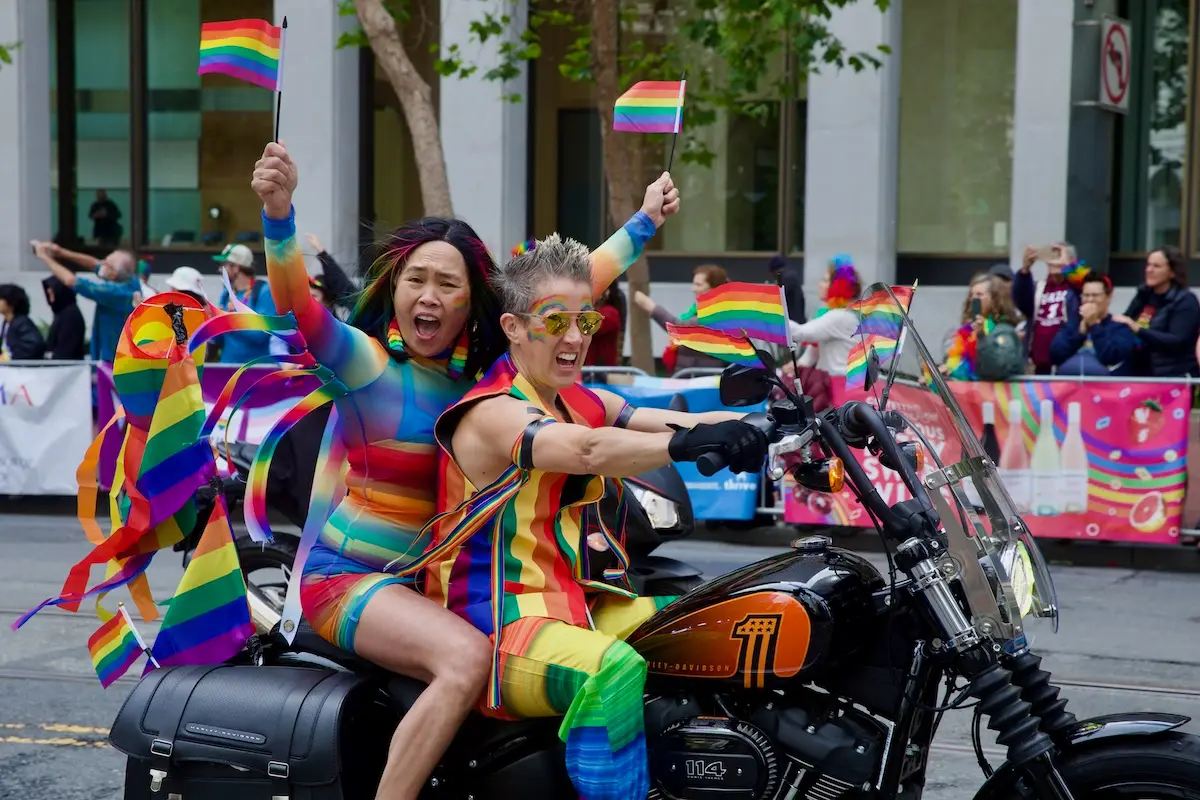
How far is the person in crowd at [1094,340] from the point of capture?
1063 centimetres

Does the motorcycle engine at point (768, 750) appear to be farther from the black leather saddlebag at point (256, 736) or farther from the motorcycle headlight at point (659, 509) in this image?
the motorcycle headlight at point (659, 509)

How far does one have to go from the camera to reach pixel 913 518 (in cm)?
323

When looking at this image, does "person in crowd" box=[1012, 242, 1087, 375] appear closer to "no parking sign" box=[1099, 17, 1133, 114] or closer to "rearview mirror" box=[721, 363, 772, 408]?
"no parking sign" box=[1099, 17, 1133, 114]

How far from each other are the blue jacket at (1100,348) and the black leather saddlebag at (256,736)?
25.7 ft

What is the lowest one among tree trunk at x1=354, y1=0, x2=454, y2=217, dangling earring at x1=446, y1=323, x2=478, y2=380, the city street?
the city street

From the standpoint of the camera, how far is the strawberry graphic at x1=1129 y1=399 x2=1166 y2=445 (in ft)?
31.7

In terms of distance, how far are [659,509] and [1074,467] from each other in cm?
496

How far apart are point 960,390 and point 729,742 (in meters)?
7.08

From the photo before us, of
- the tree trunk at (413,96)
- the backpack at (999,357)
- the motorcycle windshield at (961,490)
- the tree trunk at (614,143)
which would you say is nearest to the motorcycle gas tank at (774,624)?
the motorcycle windshield at (961,490)

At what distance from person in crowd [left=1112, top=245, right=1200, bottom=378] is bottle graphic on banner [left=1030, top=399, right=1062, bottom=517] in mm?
1135

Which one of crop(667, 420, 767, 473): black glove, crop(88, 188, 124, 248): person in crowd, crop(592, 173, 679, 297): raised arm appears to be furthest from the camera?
crop(88, 188, 124, 248): person in crowd

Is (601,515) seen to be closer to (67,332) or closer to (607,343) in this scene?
(607,343)

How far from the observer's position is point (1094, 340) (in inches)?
425

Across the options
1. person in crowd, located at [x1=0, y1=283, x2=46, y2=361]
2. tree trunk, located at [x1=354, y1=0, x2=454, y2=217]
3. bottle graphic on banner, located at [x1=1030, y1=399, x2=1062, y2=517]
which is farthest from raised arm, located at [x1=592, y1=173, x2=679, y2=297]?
person in crowd, located at [x1=0, y1=283, x2=46, y2=361]
